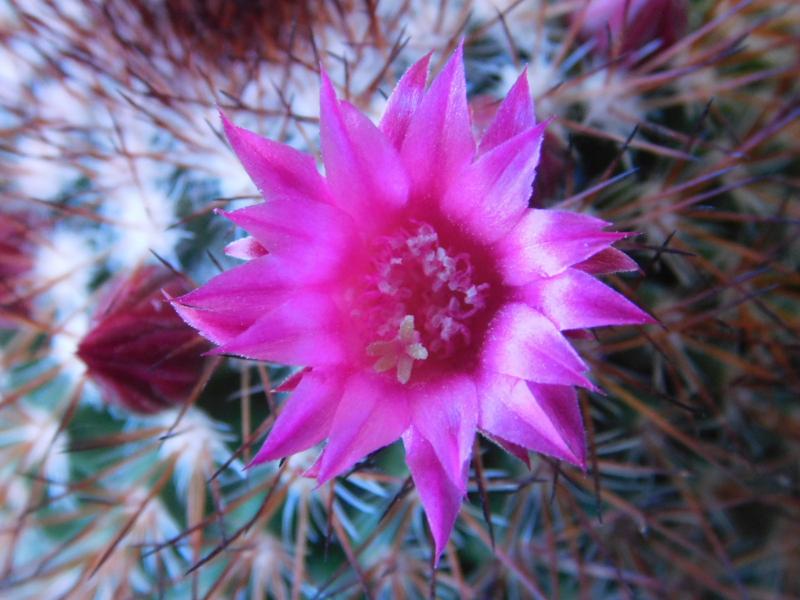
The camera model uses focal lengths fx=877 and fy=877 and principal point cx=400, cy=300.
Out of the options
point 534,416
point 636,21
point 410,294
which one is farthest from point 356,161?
point 636,21

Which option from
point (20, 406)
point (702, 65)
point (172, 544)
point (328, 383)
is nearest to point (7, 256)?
point (20, 406)

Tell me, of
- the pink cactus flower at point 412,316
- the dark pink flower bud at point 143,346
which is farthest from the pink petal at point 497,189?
the dark pink flower bud at point 143,346

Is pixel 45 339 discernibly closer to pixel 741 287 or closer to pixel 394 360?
pixel 394 360

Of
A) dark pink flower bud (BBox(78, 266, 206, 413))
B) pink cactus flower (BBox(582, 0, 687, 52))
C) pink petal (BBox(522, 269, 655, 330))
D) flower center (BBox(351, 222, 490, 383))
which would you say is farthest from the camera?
pink cactus flower (BBox(582, 0, 687, 52))

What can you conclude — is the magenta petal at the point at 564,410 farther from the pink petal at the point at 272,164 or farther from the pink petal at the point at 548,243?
the pink petal at the point at 272,164

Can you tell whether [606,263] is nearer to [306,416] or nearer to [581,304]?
[581,304]

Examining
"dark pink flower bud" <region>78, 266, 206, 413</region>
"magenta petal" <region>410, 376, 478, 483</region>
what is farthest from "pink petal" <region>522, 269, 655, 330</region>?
"dark pink flower bud" <region>78, 266, 206, 413</region>

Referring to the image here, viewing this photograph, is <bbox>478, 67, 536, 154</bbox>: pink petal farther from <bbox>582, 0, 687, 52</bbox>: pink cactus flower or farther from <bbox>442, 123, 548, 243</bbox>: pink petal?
<bbox>582, 0, 687, 52</bbox>: pink cactus flower
